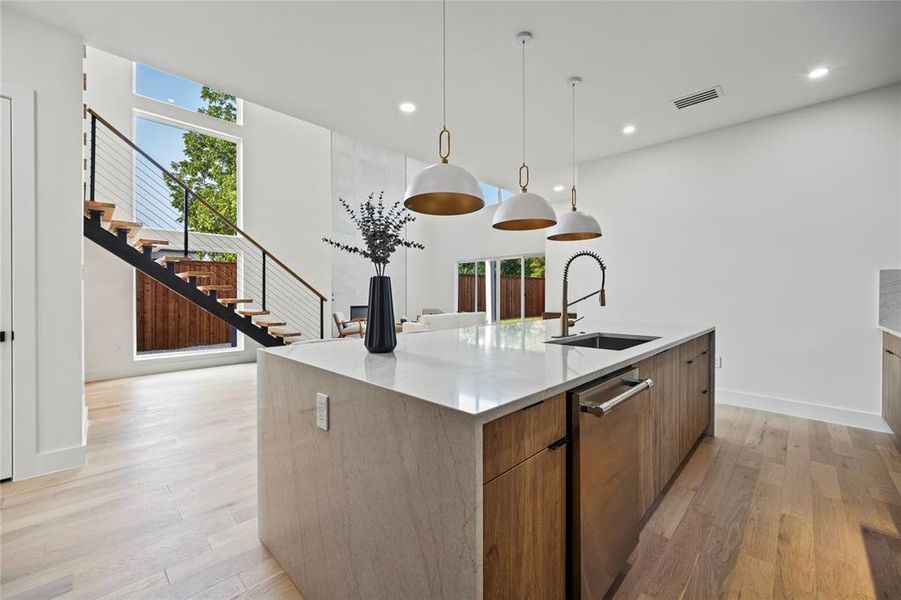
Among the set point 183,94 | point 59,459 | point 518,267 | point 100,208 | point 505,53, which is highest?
point 183,94

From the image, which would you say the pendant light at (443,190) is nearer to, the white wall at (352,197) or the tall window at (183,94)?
the tall window at (183,94)

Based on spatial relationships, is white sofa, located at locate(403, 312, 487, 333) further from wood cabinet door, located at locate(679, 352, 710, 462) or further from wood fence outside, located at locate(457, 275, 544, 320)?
wood cabinet door, located at locate(679, 352, 710, 462)

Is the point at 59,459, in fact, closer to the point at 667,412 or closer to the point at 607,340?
the point at 607,340

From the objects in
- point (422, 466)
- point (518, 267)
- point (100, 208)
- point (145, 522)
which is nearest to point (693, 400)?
point (422, 466)

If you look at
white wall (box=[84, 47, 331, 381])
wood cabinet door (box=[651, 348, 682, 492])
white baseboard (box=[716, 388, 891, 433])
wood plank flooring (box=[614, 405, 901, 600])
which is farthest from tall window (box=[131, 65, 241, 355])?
white baseboard (box=[716, 388, 891, 433])

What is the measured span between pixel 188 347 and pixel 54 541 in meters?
5.50

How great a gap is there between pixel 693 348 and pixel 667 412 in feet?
2.31

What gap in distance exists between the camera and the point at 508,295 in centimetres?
914

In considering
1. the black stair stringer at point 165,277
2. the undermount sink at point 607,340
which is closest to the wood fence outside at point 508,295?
the black stair stringer at point 165,277

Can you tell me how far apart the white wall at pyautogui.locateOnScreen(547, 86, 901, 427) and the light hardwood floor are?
2.23ft

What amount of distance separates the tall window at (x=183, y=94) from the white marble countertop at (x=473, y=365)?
5575 mm

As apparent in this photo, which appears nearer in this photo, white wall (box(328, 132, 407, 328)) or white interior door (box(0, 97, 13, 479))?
white interior door (box(0, 97, 13, 479))

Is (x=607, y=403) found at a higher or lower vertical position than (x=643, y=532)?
higher

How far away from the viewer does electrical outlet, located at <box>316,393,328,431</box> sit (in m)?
1.36
